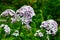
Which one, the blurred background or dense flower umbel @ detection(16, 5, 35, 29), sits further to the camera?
the blurred background

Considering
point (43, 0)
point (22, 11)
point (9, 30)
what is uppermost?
point (43, 0)

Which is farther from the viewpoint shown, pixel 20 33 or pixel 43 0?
pixel 43 0

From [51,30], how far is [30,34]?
1.19ft

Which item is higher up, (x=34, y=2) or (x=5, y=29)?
(x=34, y=2)

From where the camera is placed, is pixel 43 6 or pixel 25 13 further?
pixel 43 6

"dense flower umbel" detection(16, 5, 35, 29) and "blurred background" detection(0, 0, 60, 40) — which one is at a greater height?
"blurred background" detection(0, 0, 60, 40)

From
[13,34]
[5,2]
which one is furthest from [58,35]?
[5,2]

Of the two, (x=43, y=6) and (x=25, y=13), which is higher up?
(x=43, y=6)

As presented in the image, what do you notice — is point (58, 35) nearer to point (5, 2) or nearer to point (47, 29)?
point (47, 29)

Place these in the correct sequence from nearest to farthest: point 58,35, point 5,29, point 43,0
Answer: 1. point 5,29
2. point 58,35
3. point 43,0

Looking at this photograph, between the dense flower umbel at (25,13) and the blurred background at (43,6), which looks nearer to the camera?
the dense flower umbel at (25,13)

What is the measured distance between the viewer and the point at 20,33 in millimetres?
3748

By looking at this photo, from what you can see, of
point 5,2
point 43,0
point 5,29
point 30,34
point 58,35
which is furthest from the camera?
point 5,2

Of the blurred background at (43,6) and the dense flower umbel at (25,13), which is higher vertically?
the blurred background at (43,6)
